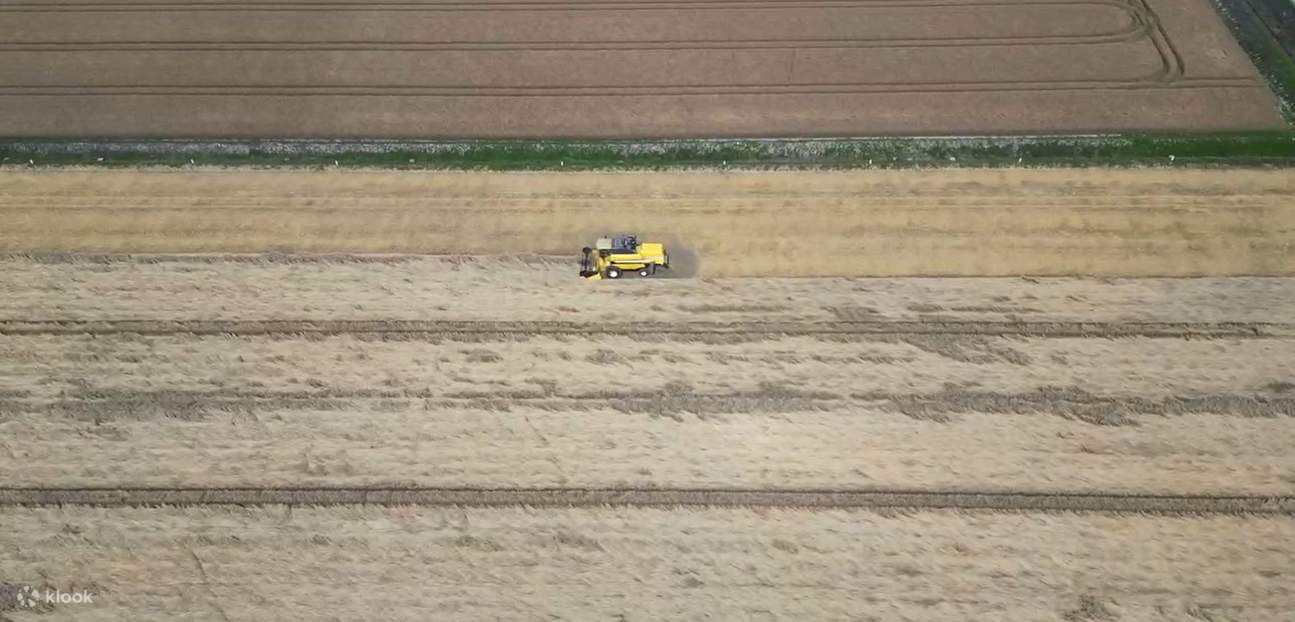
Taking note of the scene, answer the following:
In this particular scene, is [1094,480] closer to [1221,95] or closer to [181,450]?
[1221,95]

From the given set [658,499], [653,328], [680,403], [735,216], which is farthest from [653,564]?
[735,216]

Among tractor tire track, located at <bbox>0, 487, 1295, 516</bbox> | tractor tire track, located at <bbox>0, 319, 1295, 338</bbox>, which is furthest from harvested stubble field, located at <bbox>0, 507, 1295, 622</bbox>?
tractor tire track, located at <bbox>0, 319, 1295, 338</bbox>

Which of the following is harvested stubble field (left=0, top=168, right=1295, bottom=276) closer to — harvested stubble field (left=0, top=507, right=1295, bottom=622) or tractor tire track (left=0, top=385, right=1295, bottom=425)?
tractor tire track (left=0, top=385, right=1295, bottom=425)

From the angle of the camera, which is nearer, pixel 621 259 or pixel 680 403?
pixel 680 403

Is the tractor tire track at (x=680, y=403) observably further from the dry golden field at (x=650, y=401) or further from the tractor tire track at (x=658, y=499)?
the tractor tire track at (x=658, y=499)

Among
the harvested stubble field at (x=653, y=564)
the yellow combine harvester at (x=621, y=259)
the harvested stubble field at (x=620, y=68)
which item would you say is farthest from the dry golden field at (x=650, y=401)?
the harvested stubble field at (x=620, y=68)

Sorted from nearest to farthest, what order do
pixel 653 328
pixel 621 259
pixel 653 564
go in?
pixel 653 564 → pixel 653 328 → pixel 621 259

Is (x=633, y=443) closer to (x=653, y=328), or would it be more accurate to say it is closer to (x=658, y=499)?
(x=658, y=499)

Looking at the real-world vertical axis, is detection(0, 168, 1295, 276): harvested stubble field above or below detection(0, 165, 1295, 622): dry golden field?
above
